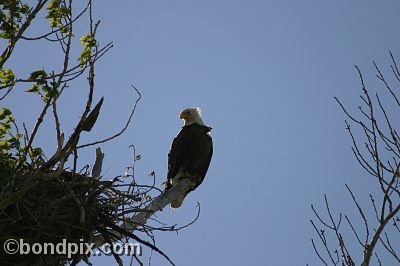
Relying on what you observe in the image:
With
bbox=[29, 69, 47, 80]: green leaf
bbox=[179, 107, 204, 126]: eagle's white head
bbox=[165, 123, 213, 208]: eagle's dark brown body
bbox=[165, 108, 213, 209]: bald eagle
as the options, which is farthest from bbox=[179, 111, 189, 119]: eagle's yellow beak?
bbox=[29, 69, 47, 80]: green leaf

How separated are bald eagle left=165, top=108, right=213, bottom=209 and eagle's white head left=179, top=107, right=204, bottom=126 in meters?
0.61

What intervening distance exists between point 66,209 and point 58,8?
1.51m

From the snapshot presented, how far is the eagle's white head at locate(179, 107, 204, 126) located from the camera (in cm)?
926

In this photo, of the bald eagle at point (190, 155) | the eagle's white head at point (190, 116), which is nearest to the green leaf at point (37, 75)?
the bald eagle at point (190, 155)

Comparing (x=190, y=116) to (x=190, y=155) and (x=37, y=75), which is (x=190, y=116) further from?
(x=37, y=75)

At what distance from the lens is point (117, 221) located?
5.00 m

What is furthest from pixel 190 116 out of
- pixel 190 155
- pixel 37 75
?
pixel 37 75

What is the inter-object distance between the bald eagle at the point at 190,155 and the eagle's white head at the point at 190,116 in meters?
0.61

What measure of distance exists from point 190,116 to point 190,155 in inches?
58.5

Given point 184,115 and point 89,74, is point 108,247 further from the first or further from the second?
point 184,115

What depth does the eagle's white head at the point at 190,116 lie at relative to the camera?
926 cm

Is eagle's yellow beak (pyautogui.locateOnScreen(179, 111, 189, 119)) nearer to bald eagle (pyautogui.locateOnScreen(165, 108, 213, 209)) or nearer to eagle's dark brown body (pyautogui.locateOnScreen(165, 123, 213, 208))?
bald eagle (pyautogui.locateOnScreen(165, 108, 213, 209))

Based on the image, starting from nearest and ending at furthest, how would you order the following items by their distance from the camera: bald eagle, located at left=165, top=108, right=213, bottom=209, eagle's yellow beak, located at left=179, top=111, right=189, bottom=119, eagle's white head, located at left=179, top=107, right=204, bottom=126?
bald eagle, located at left=165, top=108, right=213, bottom=209 < eagle's white head, located at left=179, top=107, right=204, bottom=126 < eagle's yellow beak, located at left=179, top=111, right=189, bottom=119

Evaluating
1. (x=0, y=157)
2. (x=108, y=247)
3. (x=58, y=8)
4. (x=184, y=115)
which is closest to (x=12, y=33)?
(x=58, y=8)
